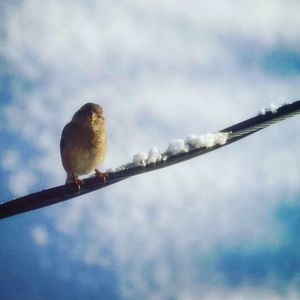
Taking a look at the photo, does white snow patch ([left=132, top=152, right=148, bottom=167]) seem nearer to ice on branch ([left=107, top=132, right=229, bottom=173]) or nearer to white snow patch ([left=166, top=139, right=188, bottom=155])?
ice on branch ([left=107, top=132, right=229, bottom=173])

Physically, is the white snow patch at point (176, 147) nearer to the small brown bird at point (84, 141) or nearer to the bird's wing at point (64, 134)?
the small brown bird at point (84, 141)

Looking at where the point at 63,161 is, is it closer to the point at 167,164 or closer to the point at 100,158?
the point at 100,158

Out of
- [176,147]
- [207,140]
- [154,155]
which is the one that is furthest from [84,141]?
[207,140]

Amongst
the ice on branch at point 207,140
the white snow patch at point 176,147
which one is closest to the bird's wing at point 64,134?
the white snow patch at point 176,147

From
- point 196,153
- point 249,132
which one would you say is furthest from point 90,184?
point 249,132

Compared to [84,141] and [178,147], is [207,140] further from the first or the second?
[84,141]

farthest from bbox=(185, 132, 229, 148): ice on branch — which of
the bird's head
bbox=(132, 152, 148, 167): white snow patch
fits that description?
the bird's head

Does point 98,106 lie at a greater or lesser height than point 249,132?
greater

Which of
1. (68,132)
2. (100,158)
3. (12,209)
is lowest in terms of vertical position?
(12,209)

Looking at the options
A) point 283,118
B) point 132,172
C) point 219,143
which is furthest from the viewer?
point 132,172
